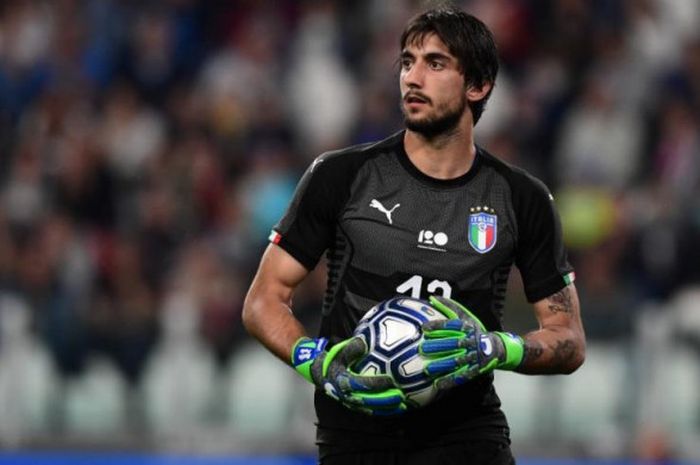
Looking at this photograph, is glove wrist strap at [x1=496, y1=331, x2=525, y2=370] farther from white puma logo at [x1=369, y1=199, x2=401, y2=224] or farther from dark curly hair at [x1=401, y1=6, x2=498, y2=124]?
dark curly hair at [x1=401, y1=6, x2=498, y2=124]

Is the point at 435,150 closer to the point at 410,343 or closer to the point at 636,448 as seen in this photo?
the point at 410,343

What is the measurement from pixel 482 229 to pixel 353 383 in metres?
0.75

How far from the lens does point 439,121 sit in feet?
17.6

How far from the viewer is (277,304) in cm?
538

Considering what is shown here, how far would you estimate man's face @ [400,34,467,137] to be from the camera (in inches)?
209

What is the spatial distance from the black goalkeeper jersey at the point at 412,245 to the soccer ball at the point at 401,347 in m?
0.24

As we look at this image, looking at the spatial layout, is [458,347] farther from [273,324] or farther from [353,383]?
[273,324]

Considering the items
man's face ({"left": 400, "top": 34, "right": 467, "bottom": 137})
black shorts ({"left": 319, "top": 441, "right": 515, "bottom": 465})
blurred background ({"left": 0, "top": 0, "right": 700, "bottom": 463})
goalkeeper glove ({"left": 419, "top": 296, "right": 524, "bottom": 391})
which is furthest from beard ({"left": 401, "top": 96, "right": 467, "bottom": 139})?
blurred background ({"left": 0, "top": 0, "right": 700, "bottom": 463})

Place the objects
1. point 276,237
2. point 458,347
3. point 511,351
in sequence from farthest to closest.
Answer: point 276,237 → point 511,351 → point 458,347

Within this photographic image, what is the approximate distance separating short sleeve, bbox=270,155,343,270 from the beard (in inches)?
12.5

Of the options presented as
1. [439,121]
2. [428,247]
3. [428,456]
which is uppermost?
[439,121]

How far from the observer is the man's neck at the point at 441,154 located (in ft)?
17.8

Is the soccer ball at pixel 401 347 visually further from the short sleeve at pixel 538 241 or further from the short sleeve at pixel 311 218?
the short sleeve at pixel 538 241

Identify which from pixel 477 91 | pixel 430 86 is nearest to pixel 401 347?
pixel 430 86
